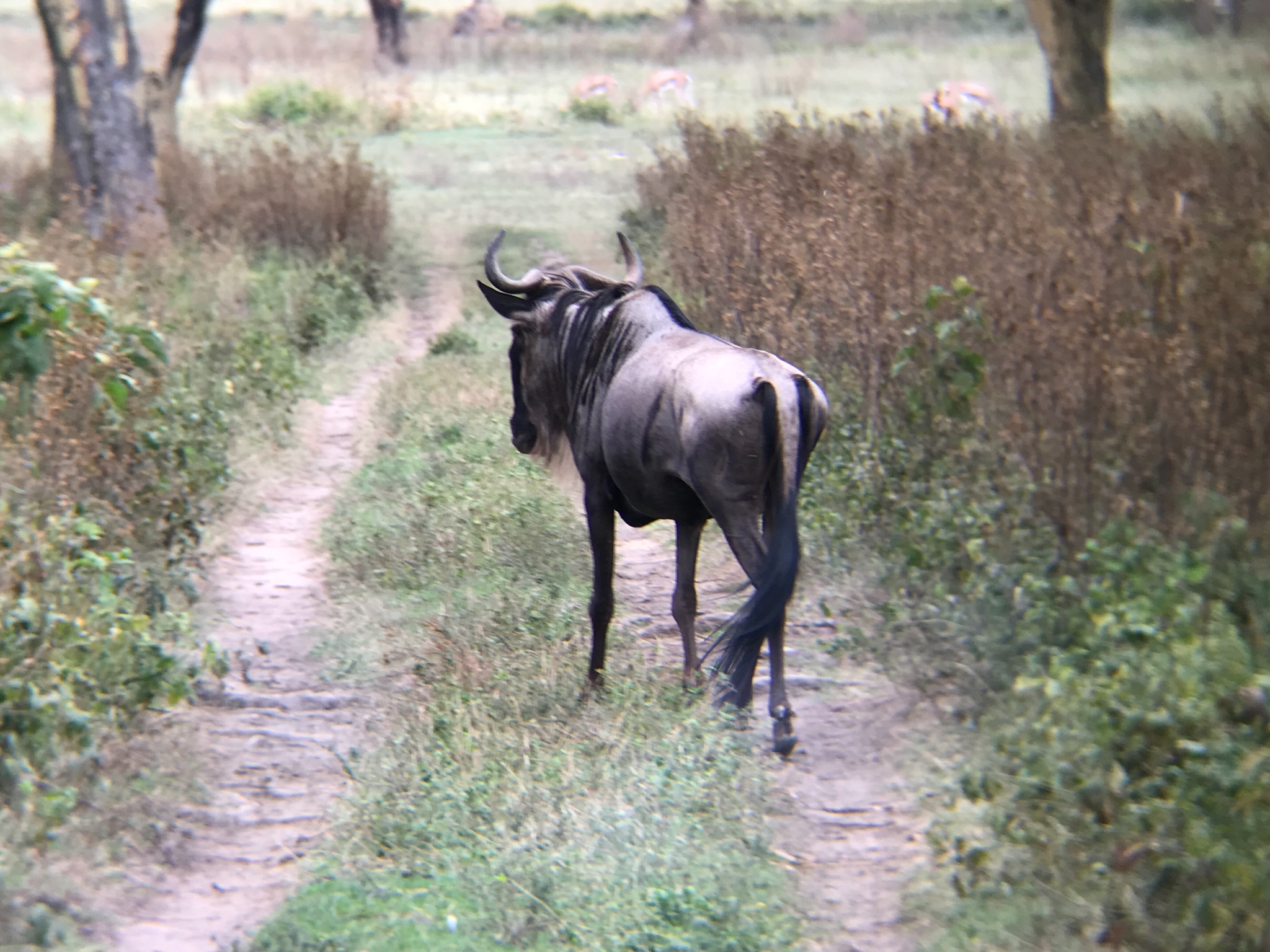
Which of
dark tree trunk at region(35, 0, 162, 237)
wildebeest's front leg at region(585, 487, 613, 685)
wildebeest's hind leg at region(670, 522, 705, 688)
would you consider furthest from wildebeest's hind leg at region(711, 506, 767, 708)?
dark tree trunk at region(35, 0, 162, 237)

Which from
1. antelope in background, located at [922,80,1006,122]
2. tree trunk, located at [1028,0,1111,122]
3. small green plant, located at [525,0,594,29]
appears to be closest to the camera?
tree trunk, located at [1028,0,1111,122]

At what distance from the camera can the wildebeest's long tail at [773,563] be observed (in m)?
4.83

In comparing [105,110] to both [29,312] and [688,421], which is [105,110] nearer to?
[29,312]

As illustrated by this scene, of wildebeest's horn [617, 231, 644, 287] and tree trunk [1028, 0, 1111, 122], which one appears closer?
wildebeest's horn [617, 231, 644, 287]

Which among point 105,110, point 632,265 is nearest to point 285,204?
point 105,110

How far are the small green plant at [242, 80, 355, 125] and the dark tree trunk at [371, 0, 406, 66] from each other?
6.81m

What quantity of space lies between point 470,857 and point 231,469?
4660mm

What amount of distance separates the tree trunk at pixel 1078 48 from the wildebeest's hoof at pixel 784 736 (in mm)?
10109

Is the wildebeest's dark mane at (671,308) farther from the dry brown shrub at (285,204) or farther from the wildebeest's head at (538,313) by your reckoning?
the dry brown shrub at (285,204)

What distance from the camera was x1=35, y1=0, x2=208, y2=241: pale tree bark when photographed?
12203 millimetres

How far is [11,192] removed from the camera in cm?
1422

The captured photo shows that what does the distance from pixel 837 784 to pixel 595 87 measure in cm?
2588

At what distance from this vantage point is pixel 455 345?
1178cm

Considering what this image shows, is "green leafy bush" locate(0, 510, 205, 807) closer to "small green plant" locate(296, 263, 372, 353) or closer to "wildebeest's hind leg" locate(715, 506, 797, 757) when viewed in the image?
"wildebeest's hind leg" locate(715, 506, 797, 757)
